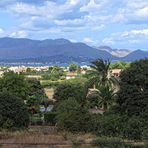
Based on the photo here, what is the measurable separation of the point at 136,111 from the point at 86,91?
27.1 meters

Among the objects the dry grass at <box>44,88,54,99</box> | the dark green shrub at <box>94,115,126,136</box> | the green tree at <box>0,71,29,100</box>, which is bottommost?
the dry grass at <box>44,88,54,99</box>

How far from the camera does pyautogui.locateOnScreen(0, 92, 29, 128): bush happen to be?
47463mm

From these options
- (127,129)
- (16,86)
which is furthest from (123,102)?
(16,86)

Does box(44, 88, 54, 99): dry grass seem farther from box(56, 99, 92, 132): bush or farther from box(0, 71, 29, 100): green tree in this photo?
box(56, 99, 92, 132): bush

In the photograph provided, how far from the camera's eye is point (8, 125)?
46.8 meters

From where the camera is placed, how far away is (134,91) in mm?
45969

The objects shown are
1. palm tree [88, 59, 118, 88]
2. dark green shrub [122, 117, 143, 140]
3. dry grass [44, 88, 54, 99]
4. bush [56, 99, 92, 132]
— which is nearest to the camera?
dark green shrub [122, 117, 143, 140]

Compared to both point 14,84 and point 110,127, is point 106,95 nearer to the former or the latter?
point 14,84

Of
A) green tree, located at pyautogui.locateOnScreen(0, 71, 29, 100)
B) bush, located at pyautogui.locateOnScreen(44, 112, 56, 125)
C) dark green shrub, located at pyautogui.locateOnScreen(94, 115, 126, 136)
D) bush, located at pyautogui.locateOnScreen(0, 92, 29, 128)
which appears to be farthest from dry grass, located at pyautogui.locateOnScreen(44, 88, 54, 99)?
dark green shrub, located at pyautogui.locateOnScreen(94, 115, 126, 136)

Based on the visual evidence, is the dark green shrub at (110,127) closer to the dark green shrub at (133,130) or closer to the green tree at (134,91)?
the dark green shrub at (133,130)

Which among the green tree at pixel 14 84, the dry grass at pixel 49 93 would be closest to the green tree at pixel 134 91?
the green tree at pixel 14 84

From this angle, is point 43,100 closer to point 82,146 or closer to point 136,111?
point 136,111

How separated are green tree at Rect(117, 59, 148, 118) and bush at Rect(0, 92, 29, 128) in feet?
32.1

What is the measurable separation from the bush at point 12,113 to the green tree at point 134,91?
32.1 ft
